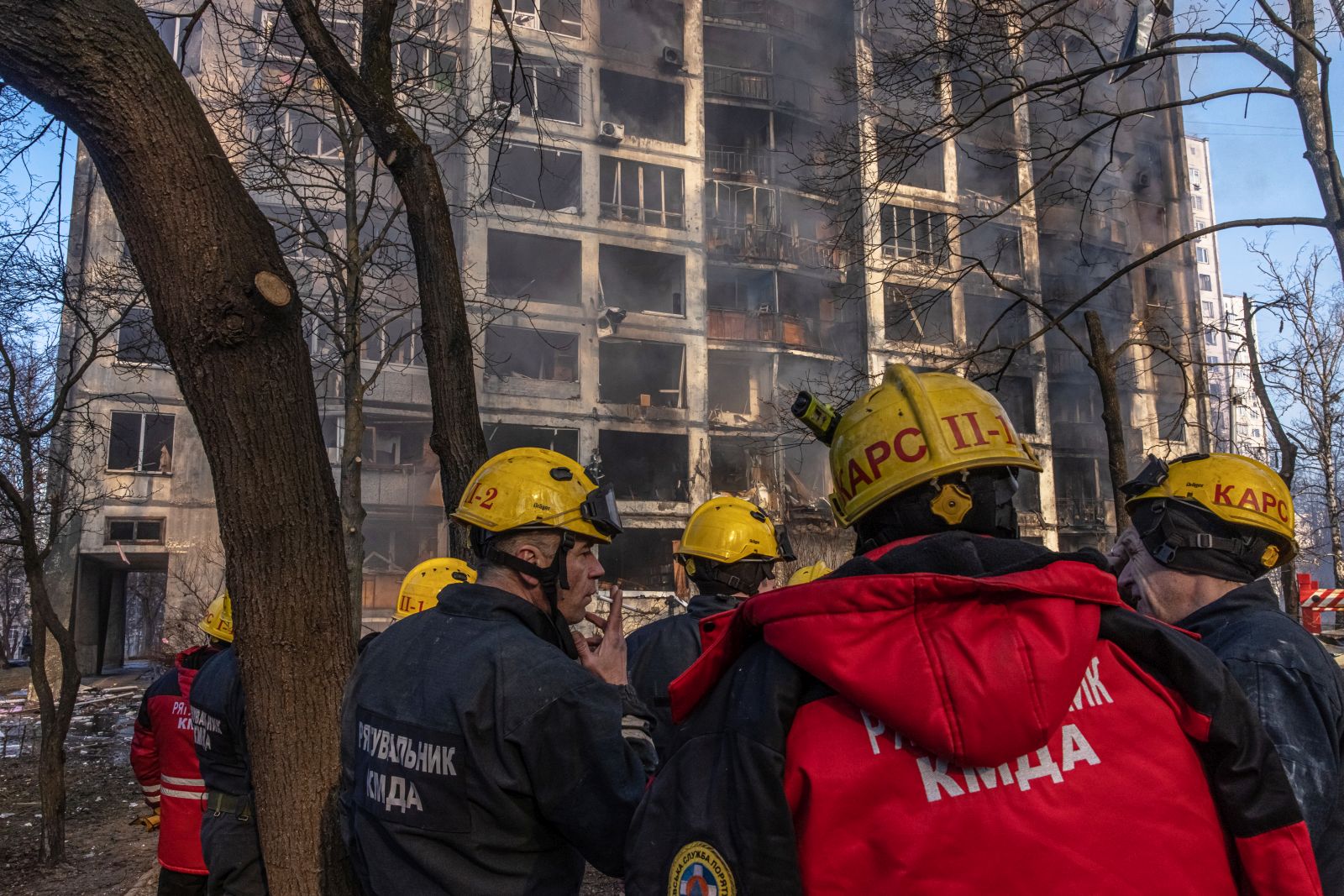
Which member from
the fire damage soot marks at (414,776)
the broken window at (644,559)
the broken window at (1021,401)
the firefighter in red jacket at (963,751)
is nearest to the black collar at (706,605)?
the fire damage soot marks at (414,776)

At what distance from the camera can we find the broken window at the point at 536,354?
35.7m

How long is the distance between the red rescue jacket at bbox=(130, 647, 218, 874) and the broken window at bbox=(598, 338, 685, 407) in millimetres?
31456

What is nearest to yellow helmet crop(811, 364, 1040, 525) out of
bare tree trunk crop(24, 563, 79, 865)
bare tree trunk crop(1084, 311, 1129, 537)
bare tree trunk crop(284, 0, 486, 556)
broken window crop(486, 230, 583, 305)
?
bare tree trunk crop(284, 0, 486, 556)

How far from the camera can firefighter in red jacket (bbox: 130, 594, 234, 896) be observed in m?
5.39

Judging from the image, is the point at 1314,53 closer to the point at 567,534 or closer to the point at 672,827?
the point at 567,534

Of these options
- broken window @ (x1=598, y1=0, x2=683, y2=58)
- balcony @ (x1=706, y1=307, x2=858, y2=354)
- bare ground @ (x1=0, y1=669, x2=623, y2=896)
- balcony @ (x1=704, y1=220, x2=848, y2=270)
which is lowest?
bare ground @ (x1=0, y1=669, x2=623, y2=896)

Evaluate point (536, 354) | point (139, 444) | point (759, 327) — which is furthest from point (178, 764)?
point (759, 327)

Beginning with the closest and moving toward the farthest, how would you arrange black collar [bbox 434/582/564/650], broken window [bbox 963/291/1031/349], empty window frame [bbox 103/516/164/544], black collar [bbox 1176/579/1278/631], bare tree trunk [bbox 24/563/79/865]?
1. black collar [bbox 434/582/564/650]
2. black collar [bbox 1176/579/1278/631]
3. bare tree trunk [bbox 24/563/79/865]
4. empty window frame [bbox 103/516/164/544]
5. broken window [bbox 963/291/1031/349]

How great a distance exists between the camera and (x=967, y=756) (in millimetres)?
1341

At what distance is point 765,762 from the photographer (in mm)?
1397

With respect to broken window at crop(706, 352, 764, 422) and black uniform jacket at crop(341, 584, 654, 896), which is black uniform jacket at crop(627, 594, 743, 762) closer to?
black uniform jacket at crop(341, 584, 654, 896)

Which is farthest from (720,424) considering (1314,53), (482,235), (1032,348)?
(1314,53)

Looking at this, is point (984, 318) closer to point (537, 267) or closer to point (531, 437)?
point (537, 267)

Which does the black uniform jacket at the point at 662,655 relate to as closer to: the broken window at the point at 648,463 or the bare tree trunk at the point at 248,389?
the bare tree trunk at the point at 248,389
